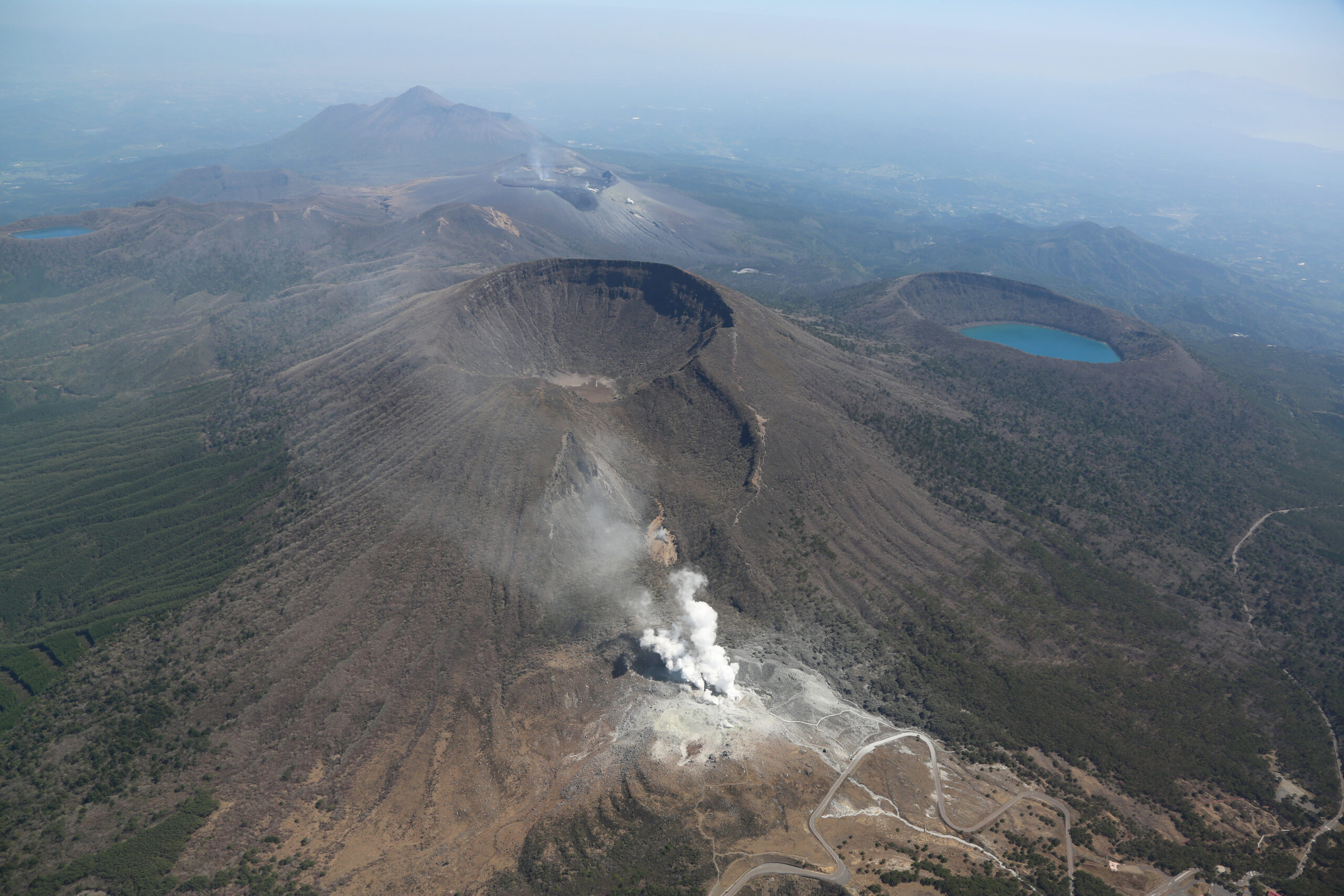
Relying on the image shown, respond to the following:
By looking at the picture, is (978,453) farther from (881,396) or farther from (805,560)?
(805,560)

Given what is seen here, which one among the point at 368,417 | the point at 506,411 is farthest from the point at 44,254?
the point at 506,411

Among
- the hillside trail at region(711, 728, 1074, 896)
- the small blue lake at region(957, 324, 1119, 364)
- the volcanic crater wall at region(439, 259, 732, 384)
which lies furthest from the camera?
the small blue lake at region(957, 324, 1119, 364)

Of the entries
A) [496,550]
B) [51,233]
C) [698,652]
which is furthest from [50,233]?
[698,652]

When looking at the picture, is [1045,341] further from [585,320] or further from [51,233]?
[51,233]

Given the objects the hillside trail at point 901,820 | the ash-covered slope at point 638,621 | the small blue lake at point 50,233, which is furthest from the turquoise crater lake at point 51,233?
the hillside trail at point 901,820

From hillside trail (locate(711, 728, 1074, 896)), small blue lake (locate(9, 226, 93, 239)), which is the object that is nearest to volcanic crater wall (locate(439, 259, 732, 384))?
hillside trail (locate(711, 728, 1074, 896))

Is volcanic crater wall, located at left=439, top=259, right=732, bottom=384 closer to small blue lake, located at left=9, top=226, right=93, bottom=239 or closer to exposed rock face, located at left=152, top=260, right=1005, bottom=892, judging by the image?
exposed rock face, located at left=152, top=260, right=1005, bottom=892

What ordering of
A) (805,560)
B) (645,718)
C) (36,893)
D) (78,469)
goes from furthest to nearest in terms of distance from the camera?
1. (78,469)
2. (805,560)
3. (645,718)
4. (36,893)
